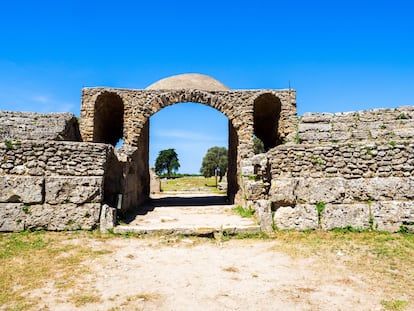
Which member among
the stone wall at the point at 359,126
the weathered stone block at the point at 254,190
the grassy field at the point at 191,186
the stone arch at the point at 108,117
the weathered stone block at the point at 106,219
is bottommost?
the grassy field at the point at 191,186

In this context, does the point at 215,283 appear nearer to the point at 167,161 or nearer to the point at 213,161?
the point at 213,161

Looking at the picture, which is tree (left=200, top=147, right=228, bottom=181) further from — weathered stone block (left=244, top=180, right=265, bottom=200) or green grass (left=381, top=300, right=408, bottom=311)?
green grass (left=381, top=300, right=408, bottom=311)

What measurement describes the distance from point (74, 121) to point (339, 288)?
11.3 m

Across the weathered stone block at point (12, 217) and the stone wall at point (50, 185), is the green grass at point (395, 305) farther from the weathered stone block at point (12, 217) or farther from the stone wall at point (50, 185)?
the weathered stone block at point (12, 217)

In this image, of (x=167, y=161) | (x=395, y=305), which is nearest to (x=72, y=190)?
(x=395, y=305)

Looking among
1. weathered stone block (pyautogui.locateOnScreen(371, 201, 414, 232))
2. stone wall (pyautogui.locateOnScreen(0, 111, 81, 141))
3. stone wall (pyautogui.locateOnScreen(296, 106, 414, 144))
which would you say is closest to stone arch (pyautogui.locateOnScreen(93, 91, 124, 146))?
stone wall (pyautogui.locateOnScreen(0, 111, 81, 141))

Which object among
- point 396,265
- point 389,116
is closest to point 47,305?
point 396,265

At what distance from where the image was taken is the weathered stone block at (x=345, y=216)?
262 inches

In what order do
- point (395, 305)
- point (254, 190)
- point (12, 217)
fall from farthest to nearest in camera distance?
point (254, 190) → point (12, 217) → point (395, 305)

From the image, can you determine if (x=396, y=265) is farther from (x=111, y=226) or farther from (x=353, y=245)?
(x=111, y=226)

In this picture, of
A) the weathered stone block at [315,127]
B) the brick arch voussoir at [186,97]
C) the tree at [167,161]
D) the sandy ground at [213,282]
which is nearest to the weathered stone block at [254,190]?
the weathered stone block at [315,127]

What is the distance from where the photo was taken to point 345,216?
22.1 feet

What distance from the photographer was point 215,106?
41.9ft

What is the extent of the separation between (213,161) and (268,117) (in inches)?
1559
